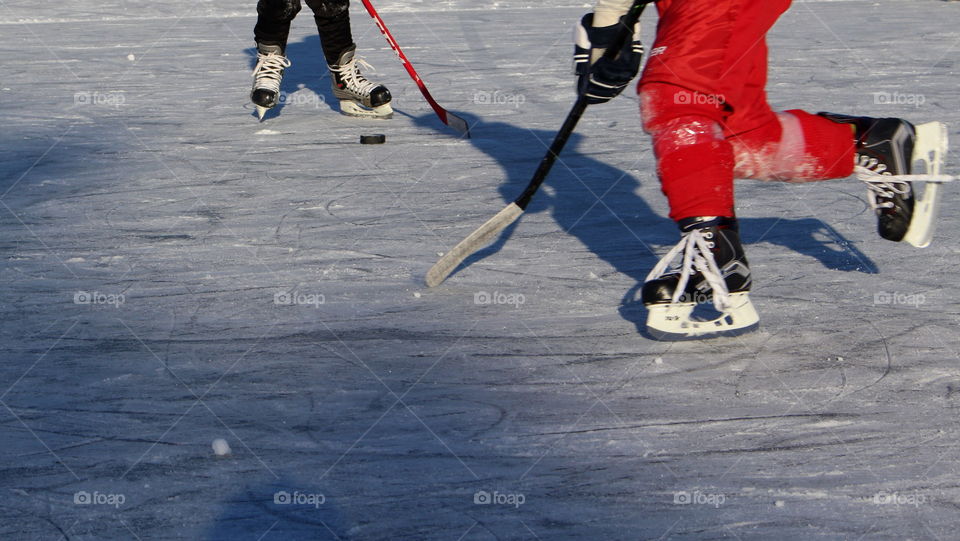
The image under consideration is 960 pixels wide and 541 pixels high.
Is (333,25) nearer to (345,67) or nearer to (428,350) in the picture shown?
(345,67)

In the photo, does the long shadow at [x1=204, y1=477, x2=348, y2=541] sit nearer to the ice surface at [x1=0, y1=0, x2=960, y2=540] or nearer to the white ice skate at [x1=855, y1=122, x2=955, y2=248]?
the ice surface at [x1=0, y1=0, x2=960, y2=540]

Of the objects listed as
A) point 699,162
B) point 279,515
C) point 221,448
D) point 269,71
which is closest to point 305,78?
point 269,71

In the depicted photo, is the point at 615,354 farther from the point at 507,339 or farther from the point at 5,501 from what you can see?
the point at 5,501

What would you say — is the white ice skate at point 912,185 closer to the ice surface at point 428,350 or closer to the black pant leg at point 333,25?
the ice surface at point 428,350

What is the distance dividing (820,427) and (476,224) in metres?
1.81

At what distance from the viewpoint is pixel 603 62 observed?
9.83 ft

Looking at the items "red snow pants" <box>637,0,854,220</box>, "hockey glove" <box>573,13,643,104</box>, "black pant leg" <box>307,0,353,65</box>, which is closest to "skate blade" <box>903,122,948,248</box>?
"red snow pants" <box>637,0,854,220</box>

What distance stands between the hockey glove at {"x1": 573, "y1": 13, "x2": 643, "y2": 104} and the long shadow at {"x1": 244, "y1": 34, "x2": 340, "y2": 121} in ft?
9.89

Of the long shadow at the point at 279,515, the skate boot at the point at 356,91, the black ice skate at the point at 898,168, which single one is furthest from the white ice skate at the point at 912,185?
the skate boot at the point at 356,91

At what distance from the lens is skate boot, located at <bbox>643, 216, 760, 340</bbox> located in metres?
2.89

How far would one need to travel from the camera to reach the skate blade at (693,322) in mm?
2893

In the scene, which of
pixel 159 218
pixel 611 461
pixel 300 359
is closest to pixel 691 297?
pixel 611 461

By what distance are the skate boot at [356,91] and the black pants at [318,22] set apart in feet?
0.17

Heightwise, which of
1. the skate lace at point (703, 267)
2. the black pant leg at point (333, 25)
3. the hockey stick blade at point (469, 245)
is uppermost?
the skate lace at point (703, 267)
